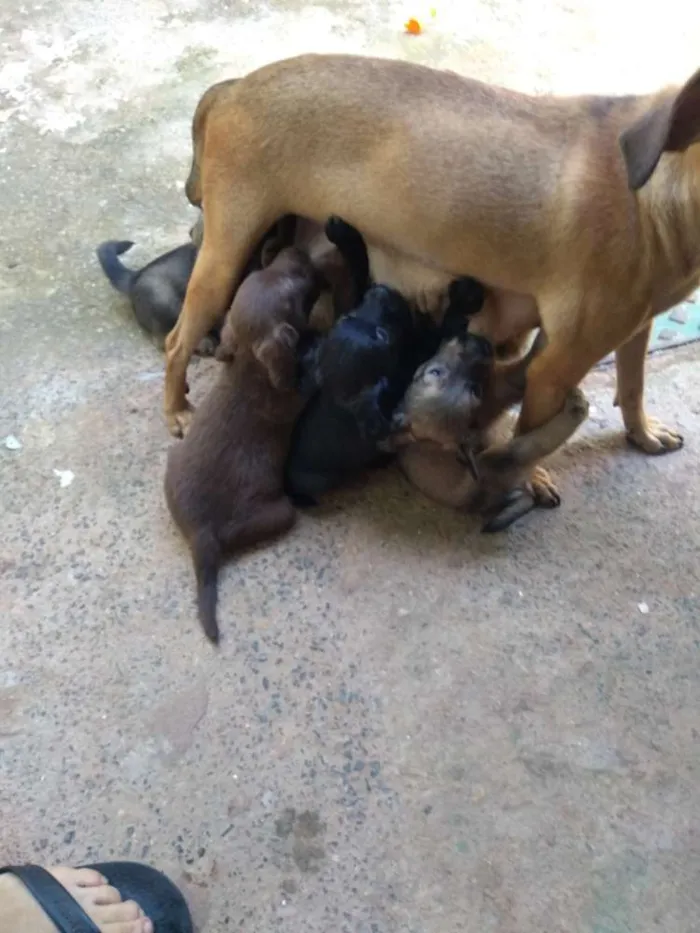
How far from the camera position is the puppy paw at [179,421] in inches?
108

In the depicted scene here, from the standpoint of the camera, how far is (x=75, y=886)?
1.86 m

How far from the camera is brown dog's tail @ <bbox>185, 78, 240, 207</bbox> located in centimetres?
248

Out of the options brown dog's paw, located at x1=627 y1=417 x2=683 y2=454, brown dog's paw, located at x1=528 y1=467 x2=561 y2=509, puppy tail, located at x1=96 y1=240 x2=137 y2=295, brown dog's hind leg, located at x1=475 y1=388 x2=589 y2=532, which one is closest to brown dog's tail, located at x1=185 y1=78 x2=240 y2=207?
puppy tail, located at x1=96 y1=240 x2=137 y2=295

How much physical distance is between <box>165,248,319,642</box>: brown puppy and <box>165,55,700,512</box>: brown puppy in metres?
0.20

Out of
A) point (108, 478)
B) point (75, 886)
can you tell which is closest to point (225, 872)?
point (75, 886)

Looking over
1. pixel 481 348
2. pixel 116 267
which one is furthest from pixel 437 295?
pixel 116 267

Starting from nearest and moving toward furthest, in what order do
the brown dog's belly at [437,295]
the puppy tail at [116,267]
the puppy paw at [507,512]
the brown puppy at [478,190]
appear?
the brown puppy at [478,190], the brown dog's belly at [437,295], the puppy paw at [507,512], the puppy tail at [116,267]

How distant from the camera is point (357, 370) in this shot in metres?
2.33

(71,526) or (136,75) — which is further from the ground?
(136,75)

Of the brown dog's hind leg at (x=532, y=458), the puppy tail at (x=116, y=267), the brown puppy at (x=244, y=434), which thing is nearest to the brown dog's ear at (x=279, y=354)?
the brown puppy at (x=244, y=434)

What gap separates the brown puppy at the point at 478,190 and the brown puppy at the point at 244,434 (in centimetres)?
20

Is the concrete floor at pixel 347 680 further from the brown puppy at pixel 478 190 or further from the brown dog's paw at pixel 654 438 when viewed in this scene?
the brown puppy at pixel 478 190

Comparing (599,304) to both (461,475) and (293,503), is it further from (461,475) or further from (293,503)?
(293,503)

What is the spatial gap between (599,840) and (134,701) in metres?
1.07
